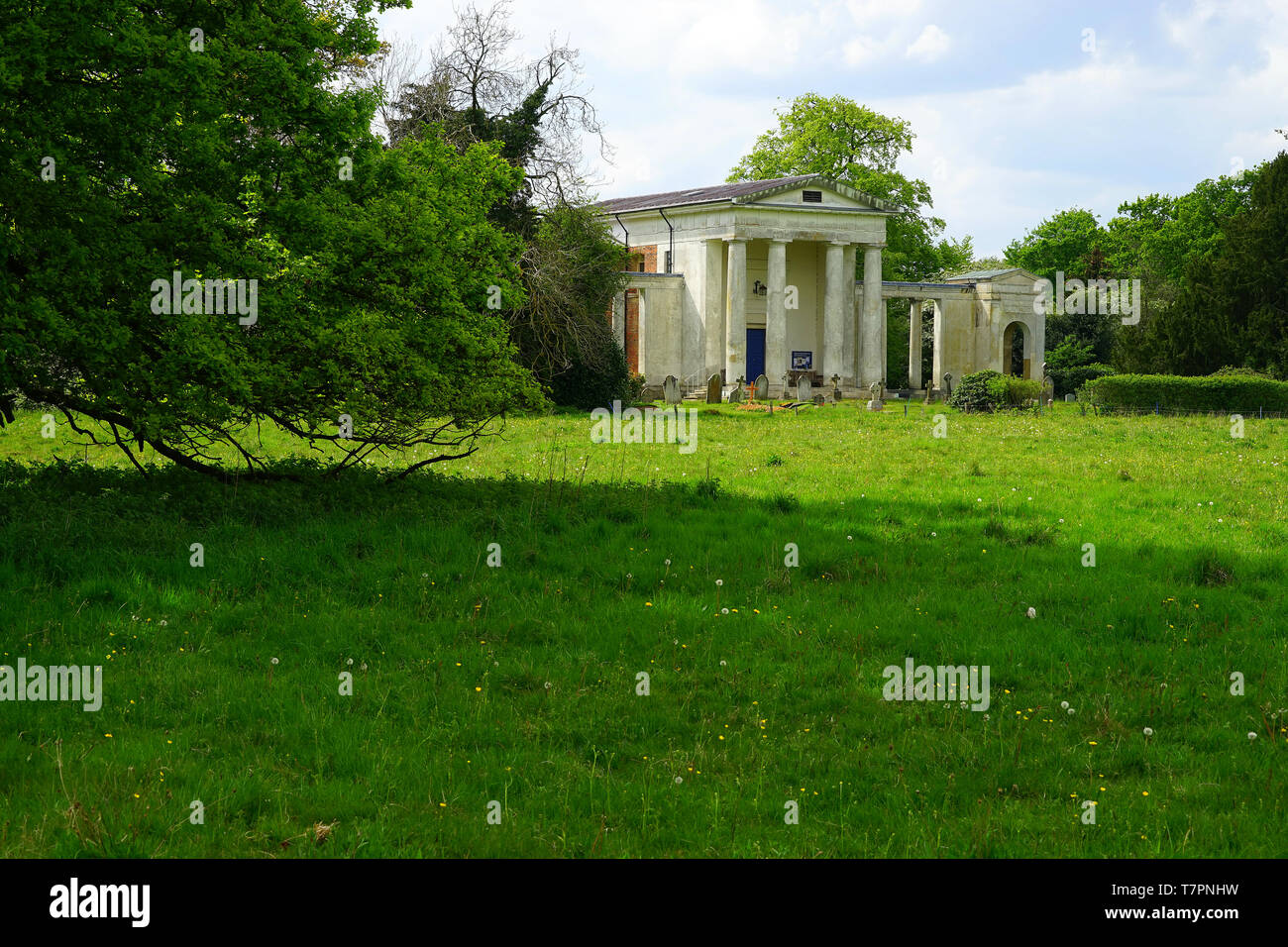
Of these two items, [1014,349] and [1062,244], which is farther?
[1062,244]

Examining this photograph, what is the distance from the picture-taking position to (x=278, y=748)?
287 inches

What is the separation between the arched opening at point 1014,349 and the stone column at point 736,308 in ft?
61.3

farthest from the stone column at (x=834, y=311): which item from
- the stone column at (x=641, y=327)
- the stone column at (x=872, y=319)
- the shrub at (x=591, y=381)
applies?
the shrub at (x=591, y=381)

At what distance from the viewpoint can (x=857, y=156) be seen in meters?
68.4

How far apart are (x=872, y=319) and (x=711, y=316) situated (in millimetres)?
8855

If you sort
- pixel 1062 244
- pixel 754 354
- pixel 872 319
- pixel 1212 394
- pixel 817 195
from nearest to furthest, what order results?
pixel 1212 394 < pixel 817 195 < pixel 872 319 < pixel 754 354 < pixel 1062 244

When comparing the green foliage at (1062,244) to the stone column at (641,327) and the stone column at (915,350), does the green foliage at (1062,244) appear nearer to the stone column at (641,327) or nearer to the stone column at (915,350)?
the stone column at (915,350)

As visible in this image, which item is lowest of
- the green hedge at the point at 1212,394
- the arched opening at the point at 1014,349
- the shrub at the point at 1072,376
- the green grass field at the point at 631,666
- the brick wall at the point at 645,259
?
the green grass field at the point at 631,666

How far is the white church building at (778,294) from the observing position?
54.5 m

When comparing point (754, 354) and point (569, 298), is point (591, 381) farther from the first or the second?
point (754, 354)

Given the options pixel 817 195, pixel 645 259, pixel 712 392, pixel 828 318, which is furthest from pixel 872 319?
pixel 712 392

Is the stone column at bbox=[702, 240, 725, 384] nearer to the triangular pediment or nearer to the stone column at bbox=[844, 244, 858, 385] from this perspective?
the triangular pediment

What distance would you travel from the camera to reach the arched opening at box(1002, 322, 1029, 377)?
65.4 meters

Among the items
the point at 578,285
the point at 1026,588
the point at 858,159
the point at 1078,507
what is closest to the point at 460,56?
the point at 578,285
